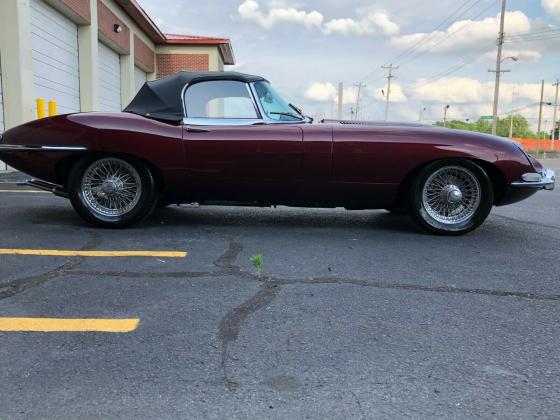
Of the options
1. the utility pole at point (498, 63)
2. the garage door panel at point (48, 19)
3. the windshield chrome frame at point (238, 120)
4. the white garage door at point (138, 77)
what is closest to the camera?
the windshield chrome frame at point (238, 120)

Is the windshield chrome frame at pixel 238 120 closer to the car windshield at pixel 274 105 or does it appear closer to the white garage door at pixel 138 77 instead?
the car windshield at pixel 274 105

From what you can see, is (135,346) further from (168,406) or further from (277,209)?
(277,209)

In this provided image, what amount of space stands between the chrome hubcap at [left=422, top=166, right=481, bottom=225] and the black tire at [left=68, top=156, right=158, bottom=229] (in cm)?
253

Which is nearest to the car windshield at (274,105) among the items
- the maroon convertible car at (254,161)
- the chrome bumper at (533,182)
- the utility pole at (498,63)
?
the maroon convertible car at (254,161)

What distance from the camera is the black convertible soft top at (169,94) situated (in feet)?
15.2

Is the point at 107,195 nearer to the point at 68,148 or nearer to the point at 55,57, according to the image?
the point at 68,148

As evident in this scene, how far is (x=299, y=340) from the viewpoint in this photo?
235 cm

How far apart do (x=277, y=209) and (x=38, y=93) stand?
8.18 meters

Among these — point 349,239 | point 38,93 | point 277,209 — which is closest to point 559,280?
point 349,239

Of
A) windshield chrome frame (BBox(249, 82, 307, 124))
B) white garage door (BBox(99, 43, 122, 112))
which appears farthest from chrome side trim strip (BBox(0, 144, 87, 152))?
white garage door (BBox(99, 43, 122, 112))

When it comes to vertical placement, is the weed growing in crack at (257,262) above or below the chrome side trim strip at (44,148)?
below

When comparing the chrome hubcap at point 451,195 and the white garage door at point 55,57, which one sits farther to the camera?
the white garage door at point 55,57

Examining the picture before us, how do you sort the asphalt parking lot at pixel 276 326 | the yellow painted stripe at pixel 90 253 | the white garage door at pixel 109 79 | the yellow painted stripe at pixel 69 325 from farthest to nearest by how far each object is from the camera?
the white garage door at pixel 109 79 → the yellow painted stripe at pixel 90 253 → the yellow painted stripe at pixel 69 325 → the asphalt parking lot at pixel 276 326

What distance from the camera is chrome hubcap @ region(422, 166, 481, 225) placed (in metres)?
4.52
